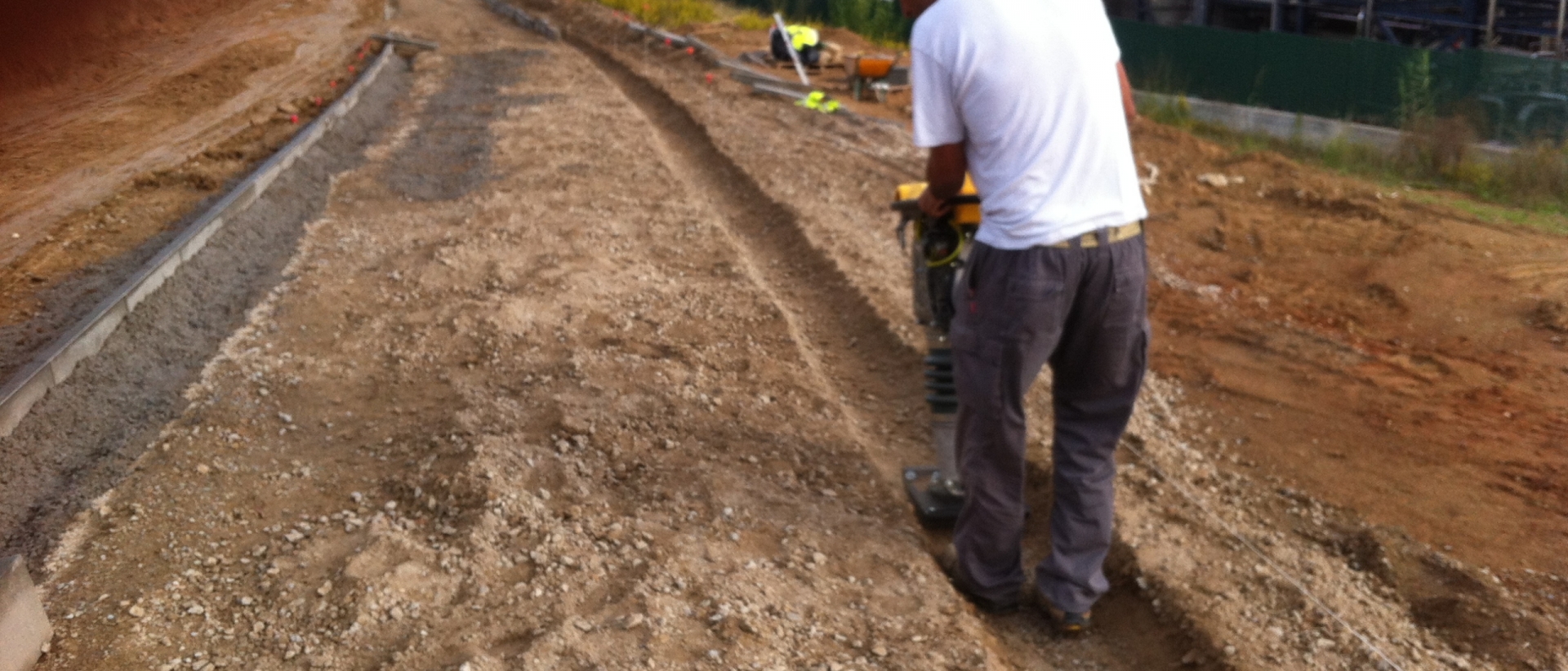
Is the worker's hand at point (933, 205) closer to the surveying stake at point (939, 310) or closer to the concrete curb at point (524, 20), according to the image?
the surveying stake at point (939, 310)

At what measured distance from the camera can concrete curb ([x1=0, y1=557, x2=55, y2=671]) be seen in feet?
10.9

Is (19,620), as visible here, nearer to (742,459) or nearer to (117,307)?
(742,459)

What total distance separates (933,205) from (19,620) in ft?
9.59

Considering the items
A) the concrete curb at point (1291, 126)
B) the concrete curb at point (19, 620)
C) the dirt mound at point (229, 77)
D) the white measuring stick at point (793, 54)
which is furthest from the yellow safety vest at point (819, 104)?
the concrete curb at point (19, 620)

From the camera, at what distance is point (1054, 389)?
3807 mm

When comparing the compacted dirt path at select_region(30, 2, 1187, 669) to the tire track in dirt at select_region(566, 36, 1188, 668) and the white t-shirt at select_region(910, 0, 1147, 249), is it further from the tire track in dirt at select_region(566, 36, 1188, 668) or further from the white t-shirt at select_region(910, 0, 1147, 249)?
the white t-shirt at select_region(910, 0, 1147, 249)

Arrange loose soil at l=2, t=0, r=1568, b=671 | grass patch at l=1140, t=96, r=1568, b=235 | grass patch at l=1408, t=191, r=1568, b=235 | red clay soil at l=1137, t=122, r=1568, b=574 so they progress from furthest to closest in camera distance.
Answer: grass patch at l=1140, t=96, r=1568, b=235
grass patch at l=1408, t=191, r=1568, b=235
red clay soil at l=1137, t=122, r=1568, b=574
loose soil at l=2, t=0, r=1568, b=671

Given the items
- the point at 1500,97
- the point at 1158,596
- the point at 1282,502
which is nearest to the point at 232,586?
the point at 1158,596

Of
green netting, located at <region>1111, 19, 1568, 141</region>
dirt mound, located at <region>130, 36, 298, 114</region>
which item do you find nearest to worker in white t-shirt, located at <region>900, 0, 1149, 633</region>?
dirt mound, located at <region>130, 36, 298, 114</region>

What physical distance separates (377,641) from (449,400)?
6.33 ft

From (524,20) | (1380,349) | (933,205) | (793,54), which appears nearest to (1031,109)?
(933,205)

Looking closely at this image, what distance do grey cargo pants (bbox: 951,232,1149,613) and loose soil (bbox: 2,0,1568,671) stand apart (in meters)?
0.27

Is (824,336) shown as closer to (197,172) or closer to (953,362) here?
(953,362)

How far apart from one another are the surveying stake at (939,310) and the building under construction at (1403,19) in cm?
1224
